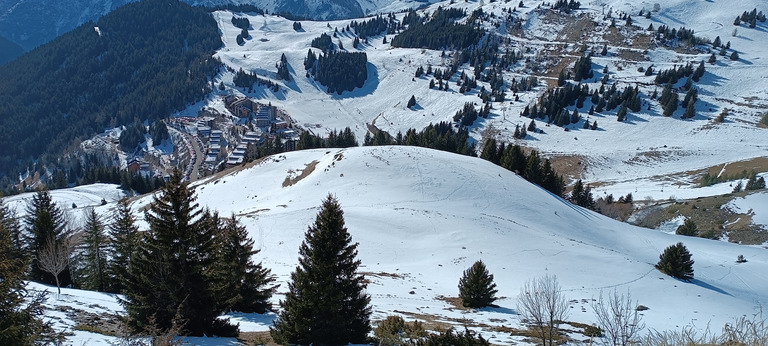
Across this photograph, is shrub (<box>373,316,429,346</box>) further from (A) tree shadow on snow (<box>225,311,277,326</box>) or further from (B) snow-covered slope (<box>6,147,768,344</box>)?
(A) tree shadow on snow (<box>225,311,277,326</box>)

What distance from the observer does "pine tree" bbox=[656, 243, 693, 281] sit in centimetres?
2811

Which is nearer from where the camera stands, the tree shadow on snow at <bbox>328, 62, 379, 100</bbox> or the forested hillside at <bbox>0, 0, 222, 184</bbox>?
the forested hillside at <bbox>0, 0, 222, 184</bbox>

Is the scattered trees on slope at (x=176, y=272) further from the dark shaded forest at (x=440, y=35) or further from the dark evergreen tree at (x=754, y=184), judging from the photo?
the dark shaded forest at (x=440, y=35)

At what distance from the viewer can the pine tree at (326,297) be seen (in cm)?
1370

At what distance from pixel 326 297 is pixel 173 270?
572 cm

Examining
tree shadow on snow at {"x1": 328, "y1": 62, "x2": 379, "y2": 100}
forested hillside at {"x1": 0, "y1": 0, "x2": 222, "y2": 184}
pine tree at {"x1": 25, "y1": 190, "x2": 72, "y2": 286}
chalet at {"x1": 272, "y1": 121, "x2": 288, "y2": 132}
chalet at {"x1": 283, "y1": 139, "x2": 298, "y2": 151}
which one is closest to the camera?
pine tree at {"x1": 25, "y1": 190, "x2": 72, "y2": 286}

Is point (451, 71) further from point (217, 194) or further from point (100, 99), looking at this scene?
point (100, 99)

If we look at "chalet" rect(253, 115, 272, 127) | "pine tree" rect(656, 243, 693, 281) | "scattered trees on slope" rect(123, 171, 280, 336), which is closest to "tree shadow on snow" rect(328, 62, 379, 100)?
"chalet" rect(253, 115, 272, 127)

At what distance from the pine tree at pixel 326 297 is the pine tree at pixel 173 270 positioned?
3.20 metres

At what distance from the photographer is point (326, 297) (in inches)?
542

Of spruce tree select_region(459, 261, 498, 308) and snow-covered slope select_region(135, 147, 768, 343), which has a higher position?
spruce tree select_region(459, 261, 498, 308)

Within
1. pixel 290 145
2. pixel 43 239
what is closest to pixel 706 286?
pixel 43 239

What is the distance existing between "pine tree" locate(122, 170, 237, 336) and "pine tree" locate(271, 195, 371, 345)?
320 cm

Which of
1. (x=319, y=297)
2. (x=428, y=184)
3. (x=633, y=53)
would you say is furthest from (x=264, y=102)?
(x=319, y=297)
